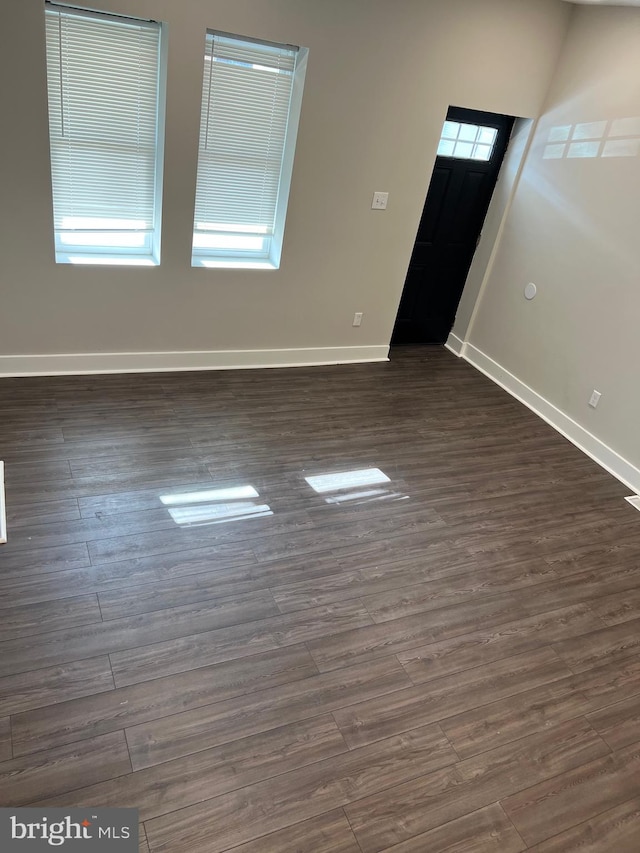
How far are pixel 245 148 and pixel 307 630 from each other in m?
3.07

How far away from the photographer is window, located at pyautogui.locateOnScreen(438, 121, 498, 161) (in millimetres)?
4414

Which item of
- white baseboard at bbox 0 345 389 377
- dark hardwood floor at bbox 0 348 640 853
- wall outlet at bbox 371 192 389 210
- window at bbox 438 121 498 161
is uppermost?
window at bbox 438 121 498 161

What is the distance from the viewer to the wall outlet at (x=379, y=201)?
4.12m

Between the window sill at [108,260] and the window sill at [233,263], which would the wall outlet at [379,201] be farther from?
the window sill at [108,260]

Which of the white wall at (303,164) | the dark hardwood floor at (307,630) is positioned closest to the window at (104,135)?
the white wall at (303,164)

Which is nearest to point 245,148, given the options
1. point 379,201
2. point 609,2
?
point 379,201

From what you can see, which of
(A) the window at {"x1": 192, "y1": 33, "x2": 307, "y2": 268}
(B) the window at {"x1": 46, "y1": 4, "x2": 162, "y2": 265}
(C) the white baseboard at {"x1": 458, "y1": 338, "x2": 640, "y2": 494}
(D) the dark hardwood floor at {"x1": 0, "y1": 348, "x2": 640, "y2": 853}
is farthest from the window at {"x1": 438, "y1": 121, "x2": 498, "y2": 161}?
(D) the dark hardwood floor at {"x1": 0, "y1": 348, "x2": 640, "y2": 853}

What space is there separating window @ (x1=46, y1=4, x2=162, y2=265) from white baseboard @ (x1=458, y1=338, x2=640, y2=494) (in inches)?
118

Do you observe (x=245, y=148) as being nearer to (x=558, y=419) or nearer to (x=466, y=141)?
(x=466, y=141)

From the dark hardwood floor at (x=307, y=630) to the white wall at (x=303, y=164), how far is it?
1.66 feet

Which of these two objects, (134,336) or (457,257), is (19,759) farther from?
(457,257)

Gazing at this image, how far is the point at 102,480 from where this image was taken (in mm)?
2986

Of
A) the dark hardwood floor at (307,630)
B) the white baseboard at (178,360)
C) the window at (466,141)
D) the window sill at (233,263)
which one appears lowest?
the dark hardwood floor at (307,630)

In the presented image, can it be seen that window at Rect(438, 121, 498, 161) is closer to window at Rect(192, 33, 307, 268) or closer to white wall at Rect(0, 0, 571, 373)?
white wall at Rect(0, 0, 571, 373)
